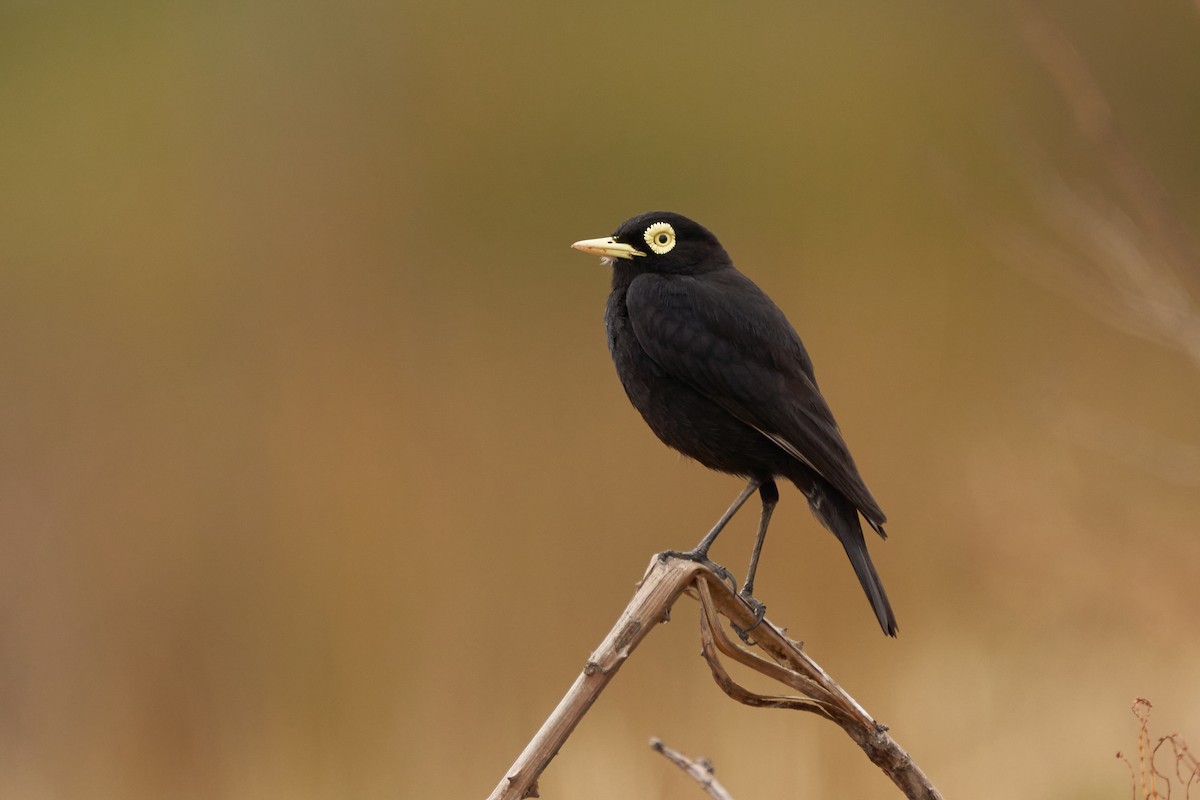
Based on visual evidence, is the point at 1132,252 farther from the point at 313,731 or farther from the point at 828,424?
the point at 313,731

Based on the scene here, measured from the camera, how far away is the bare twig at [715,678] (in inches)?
74.5

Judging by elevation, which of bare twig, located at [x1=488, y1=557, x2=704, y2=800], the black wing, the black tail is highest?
the black wing

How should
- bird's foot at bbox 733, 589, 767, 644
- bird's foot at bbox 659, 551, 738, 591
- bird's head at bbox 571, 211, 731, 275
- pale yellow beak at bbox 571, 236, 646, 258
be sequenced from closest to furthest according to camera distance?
bird's foot at bbox 733, 589, 767, 644
bird's foot at bbox 659, 551, 738, 591
pale yellow beak at bbox 571, 236, 646, 258
bird's head at bbox 571, 211, 731, 275

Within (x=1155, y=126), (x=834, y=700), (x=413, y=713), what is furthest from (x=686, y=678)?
(x=1155, y=126)

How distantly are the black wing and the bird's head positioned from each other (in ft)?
0.39

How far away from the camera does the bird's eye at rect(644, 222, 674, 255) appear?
3.53 m

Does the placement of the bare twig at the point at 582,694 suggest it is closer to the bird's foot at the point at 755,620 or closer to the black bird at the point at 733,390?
the bird's foot at the point at 755,620

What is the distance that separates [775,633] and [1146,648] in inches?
106

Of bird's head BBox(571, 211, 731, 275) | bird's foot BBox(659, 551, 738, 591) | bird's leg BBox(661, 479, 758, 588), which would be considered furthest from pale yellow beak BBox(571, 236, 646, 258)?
bird's foot BBox(659, 551, 738, 591)

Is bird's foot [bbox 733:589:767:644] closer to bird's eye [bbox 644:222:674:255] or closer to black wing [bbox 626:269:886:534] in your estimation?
black wing [bbox 626:269:886:534]

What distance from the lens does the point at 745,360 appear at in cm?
322

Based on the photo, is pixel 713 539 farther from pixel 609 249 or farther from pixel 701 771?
pixel 701 771

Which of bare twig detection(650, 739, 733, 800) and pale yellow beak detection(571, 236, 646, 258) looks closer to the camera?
bare twig detection(650, 739, 733, 800)

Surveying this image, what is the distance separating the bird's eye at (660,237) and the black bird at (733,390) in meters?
0.04
